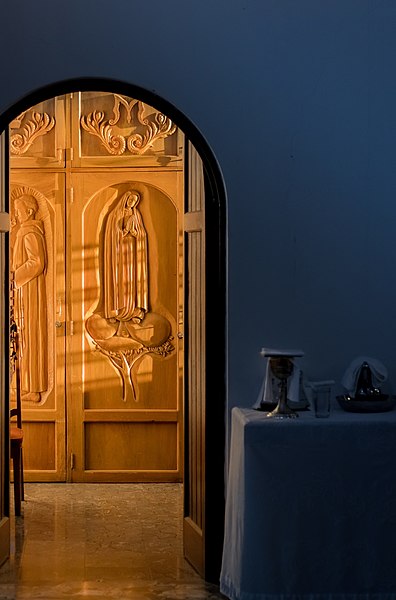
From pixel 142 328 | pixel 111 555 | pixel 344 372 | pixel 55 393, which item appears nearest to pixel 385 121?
pixel 344 372

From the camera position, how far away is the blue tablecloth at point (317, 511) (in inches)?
164

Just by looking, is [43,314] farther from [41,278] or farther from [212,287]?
[212,287]

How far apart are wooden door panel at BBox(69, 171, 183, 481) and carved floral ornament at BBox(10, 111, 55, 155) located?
410 millimetres

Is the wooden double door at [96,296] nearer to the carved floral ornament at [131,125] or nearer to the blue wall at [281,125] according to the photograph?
the carved floral ornament at [131,125]

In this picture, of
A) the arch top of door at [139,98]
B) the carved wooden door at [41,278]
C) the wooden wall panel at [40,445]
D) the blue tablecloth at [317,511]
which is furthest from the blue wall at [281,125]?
the wooden wall panel at [40,445]

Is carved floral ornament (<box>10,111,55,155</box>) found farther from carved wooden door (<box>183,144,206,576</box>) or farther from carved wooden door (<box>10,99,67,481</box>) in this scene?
carved wooden door (<box>183,144,206,576</box>)

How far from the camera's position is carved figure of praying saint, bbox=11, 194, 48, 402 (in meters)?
7.36

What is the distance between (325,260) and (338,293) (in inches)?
6.4

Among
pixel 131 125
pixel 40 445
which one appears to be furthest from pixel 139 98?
pixel 40 445

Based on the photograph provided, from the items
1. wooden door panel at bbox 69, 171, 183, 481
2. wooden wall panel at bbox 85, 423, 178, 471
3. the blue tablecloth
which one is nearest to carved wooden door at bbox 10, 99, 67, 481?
wooden door panel at bbox 69, 171, 183, 481

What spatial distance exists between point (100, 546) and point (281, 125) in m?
2.48

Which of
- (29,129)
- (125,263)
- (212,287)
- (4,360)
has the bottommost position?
(4,360)

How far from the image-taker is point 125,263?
7.40 meters

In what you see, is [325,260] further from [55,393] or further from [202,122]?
[55,393]
